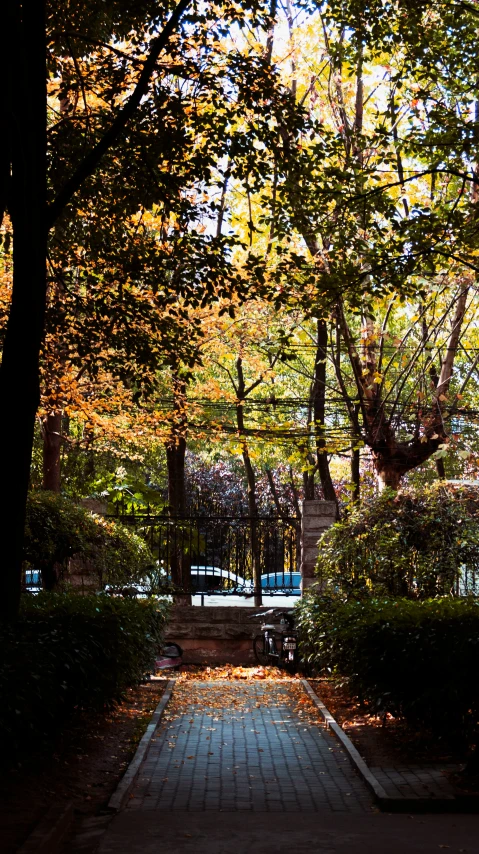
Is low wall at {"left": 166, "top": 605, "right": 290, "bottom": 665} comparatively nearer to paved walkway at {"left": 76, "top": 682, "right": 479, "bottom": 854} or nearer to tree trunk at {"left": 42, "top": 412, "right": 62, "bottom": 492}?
tree trunk at {"left": 42, "top": 412, "right": 62, "bottom": 492}

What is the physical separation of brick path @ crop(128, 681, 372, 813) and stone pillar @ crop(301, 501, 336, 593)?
17.9ft

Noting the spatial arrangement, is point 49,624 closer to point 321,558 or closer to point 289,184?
point 289,184

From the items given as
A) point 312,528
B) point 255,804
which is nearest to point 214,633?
point 312,528

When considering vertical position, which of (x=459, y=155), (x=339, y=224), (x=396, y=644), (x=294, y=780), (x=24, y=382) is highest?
(x=459, y=155)

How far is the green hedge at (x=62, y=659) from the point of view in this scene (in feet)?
22.4

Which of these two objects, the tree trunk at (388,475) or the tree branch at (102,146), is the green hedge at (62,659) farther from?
the tree trunk at (388,475)

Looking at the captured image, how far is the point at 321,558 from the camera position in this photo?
16.0m

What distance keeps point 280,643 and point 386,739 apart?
7.46 metres

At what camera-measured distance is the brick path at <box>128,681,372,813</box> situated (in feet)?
23.5

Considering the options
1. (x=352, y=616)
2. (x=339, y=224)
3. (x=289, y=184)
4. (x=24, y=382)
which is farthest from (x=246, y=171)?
(x=352, y=616)

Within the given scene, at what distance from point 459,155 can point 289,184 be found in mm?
2219

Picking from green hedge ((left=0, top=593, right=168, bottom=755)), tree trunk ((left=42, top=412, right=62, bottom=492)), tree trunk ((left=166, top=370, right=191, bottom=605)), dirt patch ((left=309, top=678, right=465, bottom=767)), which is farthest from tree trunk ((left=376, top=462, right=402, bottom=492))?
green hedge ((left=0, top=593, right=168, bottom=755))

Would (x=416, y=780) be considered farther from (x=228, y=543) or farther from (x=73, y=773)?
(x=228, y=543)

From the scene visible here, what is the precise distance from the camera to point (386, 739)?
9.37m
